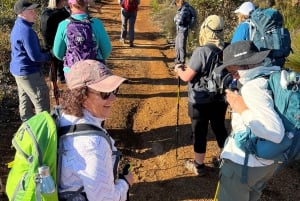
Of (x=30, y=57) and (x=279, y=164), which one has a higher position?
(x=30, y=57)

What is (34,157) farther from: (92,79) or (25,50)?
(25,50)

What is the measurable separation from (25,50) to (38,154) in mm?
3003

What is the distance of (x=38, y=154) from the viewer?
2094 mm

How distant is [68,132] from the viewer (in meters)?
2.18

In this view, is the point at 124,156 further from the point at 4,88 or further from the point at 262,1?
the point at 262,1

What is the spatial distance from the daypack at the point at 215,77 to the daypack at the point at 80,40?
128 centimetres

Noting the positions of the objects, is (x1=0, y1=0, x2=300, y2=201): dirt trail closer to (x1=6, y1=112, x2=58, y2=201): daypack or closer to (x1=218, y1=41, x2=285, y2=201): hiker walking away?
(x1=218, y1=41, x2=285, y2=201): hiker walking away

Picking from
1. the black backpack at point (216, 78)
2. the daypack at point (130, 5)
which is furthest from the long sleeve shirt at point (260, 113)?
the daypack at point (130, 5)

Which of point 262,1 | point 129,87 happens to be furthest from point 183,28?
point 262,1

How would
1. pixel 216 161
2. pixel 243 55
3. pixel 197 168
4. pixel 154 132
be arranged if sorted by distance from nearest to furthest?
1. pixel 243 55
2. pixel 197 168
3. pixel 216 161
4. pixel 154 132

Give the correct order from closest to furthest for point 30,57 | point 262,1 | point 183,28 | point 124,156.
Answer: point 30,57 → point 124,156 → point 183,28 → point 262,1

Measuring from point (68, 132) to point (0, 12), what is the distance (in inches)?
356

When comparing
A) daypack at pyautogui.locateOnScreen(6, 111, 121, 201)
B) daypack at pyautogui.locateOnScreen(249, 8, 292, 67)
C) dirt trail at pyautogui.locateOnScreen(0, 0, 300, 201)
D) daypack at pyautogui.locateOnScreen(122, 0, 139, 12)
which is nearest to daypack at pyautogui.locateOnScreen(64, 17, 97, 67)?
dirt trail at pyautogui.locateOnScreen(0, 0, 300, 201)

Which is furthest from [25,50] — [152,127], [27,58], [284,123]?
[284,123]
